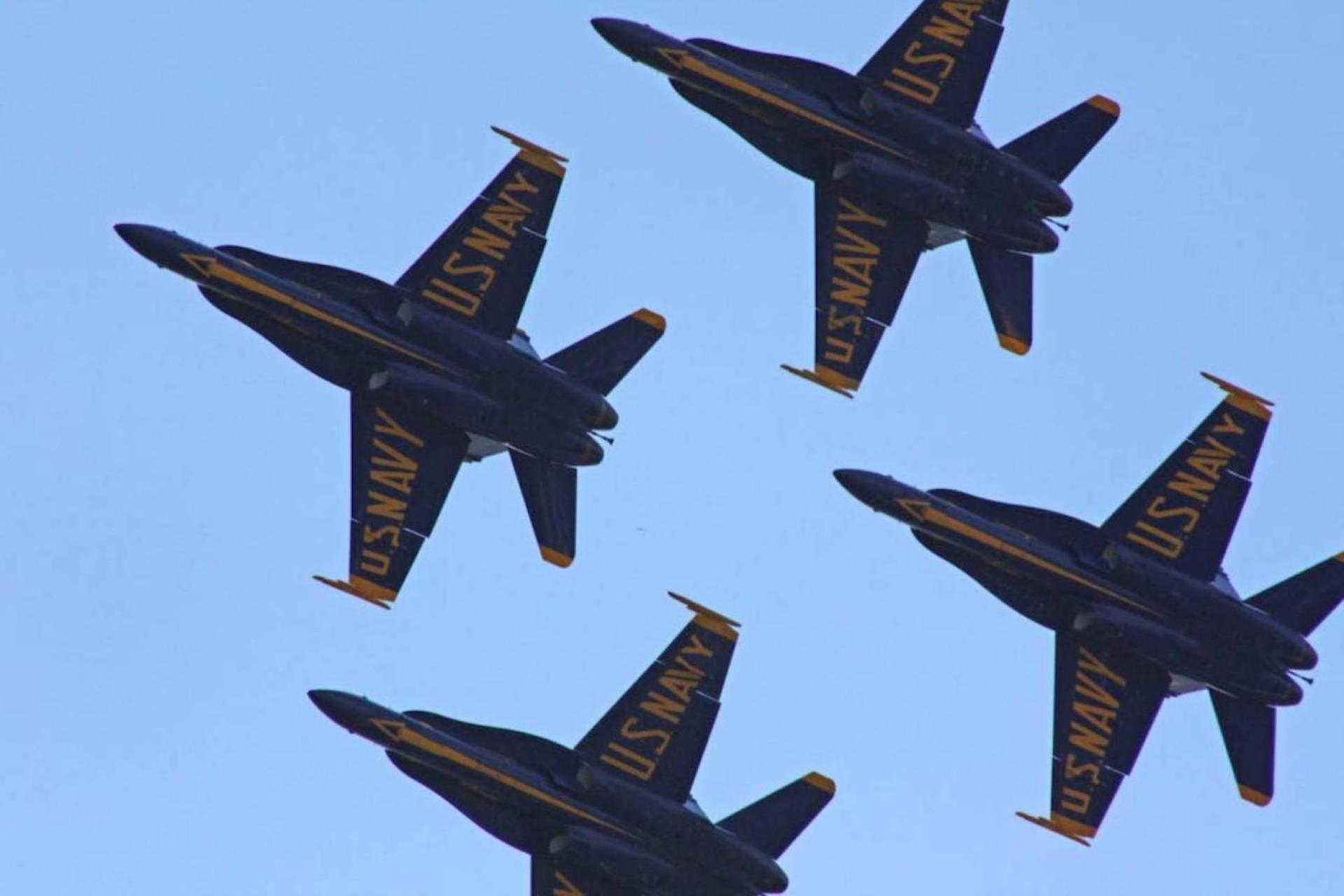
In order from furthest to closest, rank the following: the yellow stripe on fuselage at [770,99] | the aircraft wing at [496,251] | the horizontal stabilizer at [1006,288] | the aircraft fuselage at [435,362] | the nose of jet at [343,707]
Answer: the horizontal stabilizer at [1006,288] → the aircraft wing at [496,251] → the aircraft fuselage at [435,362] → the yellow stripe on fuselage at [770,99] → the nose of jet at [343,707]

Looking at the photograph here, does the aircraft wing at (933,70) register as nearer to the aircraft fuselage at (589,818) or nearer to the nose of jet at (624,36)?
the nose of jet at (624,36)

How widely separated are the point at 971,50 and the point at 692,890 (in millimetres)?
22450

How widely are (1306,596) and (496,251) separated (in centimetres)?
2221

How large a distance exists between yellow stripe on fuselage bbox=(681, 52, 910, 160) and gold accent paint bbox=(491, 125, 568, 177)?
430cm

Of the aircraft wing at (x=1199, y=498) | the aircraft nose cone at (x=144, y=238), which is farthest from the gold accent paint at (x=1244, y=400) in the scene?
the aircraft nose cone at (x=144, y=238)

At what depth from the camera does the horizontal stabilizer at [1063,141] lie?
3595 inches

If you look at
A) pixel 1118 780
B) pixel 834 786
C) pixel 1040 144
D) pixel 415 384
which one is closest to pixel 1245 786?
pixel 1118 780

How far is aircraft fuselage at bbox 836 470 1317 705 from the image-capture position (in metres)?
89.4

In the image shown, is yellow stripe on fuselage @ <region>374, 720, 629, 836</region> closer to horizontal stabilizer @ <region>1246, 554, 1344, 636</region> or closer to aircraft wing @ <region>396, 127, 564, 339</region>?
aircraft wing @ <region>396, 127, 564, 339</region>

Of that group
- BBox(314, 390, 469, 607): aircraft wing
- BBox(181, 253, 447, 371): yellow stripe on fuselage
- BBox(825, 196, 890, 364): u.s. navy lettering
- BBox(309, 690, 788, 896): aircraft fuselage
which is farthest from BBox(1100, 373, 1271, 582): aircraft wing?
BBox(181, 253, 447, 371): yellow stripe on fuselage

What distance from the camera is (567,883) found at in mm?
87875

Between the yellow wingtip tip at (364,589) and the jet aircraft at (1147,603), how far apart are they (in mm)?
12141

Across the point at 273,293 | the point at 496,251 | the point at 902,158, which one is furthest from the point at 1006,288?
the point at 273,293

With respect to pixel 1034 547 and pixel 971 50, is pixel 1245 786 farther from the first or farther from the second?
pixel 971 50
